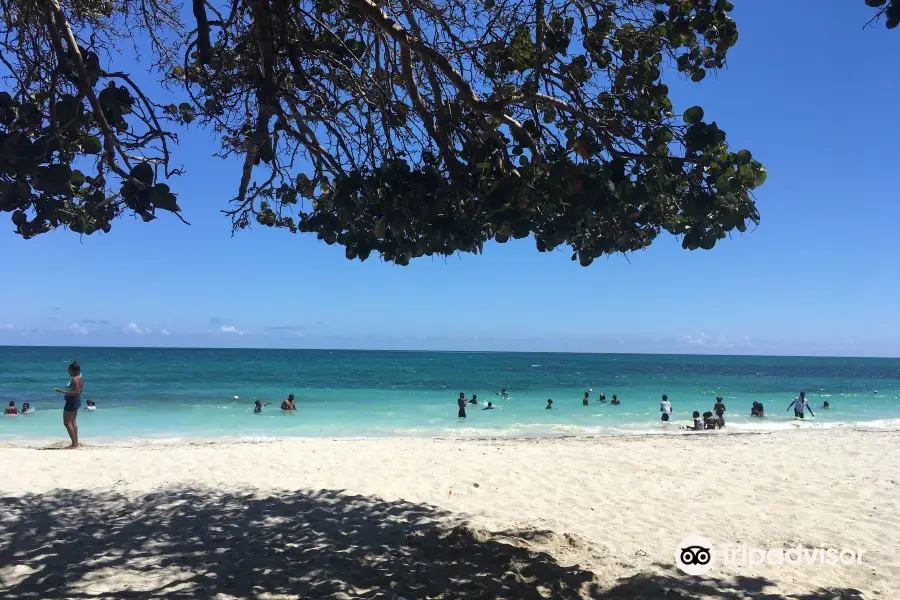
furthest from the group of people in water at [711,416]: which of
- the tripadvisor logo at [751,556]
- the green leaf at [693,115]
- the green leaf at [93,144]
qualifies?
the green leaf at [93,144]

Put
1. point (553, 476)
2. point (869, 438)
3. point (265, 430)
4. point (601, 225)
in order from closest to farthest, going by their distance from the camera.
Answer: point (601, 225) → point (553, 476) → point (869, 438) → point (265, 430)

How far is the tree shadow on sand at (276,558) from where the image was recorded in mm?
3762

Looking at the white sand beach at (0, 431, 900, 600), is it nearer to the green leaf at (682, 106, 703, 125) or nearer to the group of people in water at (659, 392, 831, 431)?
the green leaf at (682, 106, 703, 125)

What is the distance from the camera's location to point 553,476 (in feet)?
26.3

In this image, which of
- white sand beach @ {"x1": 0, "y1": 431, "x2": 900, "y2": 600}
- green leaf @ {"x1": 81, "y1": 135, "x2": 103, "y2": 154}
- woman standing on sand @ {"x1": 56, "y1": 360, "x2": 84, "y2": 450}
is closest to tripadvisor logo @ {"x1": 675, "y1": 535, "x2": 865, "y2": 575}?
white sand beach @ {"x1": 0, "y1": 431, "x2": 900, "y2": 600}

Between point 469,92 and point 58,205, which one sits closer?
point 58,205

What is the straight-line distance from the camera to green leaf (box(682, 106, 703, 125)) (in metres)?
3.12

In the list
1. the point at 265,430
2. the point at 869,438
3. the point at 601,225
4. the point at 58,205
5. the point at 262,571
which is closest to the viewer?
the point at 58,205

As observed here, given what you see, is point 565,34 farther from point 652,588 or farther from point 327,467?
point 327,467

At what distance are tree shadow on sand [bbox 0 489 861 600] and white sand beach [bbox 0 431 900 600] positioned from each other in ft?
0.06

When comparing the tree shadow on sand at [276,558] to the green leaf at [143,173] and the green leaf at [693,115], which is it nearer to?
the green leaf at [143,173]

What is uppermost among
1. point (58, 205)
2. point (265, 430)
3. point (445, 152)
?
point (445, 152)

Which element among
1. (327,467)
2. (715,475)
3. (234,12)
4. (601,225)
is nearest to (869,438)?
(715,475)

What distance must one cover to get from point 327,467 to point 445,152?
5794 millimetres
